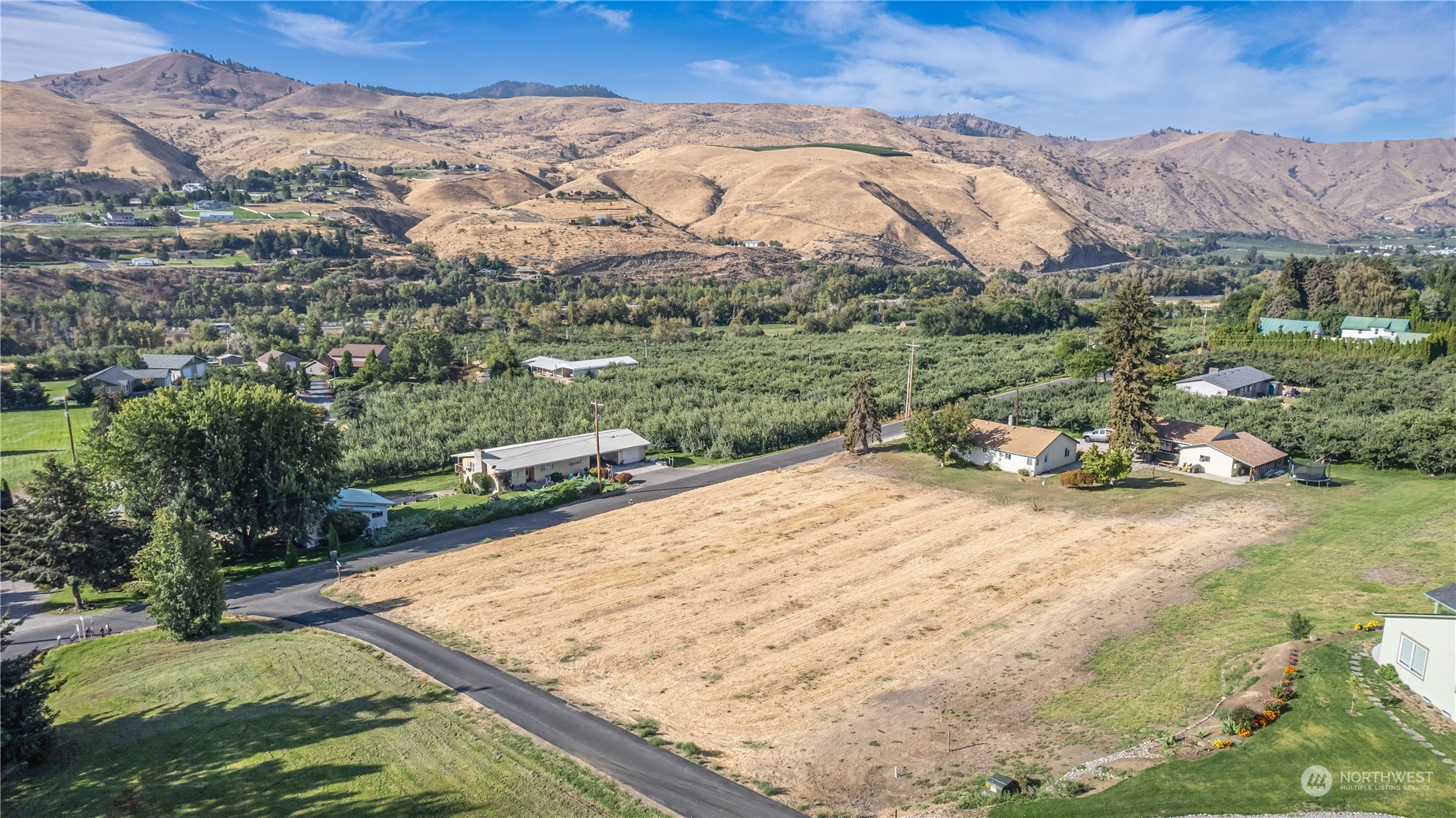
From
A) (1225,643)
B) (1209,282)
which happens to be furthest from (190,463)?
(1209,282)

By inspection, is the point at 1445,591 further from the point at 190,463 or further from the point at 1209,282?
the point at 1209,282

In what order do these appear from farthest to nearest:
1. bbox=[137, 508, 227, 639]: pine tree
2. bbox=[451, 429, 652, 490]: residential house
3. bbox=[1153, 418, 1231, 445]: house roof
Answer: bbox=[451, 429, 652, 490]: residential house < bbox=[1153, 418, 1231, 445]: house roof < bbox=[137, 508, 227, 639]: pine tree

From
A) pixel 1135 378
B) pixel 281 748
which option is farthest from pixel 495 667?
pixel 1135 378

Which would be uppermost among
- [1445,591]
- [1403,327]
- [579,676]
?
[1403,327]

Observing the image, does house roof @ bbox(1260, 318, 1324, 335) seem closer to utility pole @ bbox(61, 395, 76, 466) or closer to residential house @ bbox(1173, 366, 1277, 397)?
residential house @ bbox(1173, 366, 1277, 397)

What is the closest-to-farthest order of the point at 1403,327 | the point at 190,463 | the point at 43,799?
the point at 43,799 < the point at 190,463 < the point at 1403,327

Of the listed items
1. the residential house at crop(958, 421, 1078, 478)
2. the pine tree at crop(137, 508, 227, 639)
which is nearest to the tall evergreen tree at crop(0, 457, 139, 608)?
the pine tree at crop(137, 508, 227, 639)
